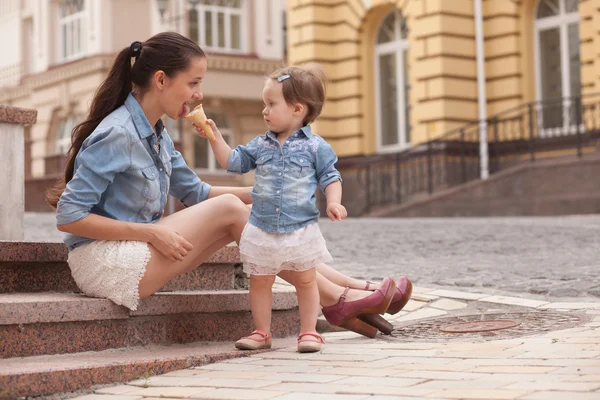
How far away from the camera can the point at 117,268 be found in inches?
176

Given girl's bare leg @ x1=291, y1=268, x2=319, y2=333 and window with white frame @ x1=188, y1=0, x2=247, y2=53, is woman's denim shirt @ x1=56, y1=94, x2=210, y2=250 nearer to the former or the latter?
girl's bare leg @ x1=291, y1=268, x2=319, y2=333

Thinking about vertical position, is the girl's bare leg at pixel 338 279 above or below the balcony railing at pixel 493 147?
below

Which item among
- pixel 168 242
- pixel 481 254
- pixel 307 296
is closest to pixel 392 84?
pixel 481 254

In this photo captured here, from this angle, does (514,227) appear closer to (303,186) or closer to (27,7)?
(303,186)

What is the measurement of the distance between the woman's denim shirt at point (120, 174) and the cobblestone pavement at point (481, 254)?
2887mm

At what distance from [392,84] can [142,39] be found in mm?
12173

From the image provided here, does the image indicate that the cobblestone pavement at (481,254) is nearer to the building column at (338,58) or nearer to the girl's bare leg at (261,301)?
the girl's bare leg at (261,301)

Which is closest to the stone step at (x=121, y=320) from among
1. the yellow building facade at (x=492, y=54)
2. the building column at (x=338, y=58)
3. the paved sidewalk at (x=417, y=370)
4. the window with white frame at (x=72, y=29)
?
the paved sidewalk at (x=417, y=370)

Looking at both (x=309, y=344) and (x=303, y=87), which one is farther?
(x=303, y=87)

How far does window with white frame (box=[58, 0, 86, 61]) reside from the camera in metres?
33.5

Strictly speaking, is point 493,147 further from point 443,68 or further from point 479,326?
point 479,326

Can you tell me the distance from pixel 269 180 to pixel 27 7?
112 ft

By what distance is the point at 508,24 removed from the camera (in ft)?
65.6

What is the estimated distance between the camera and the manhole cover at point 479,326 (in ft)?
16.8
